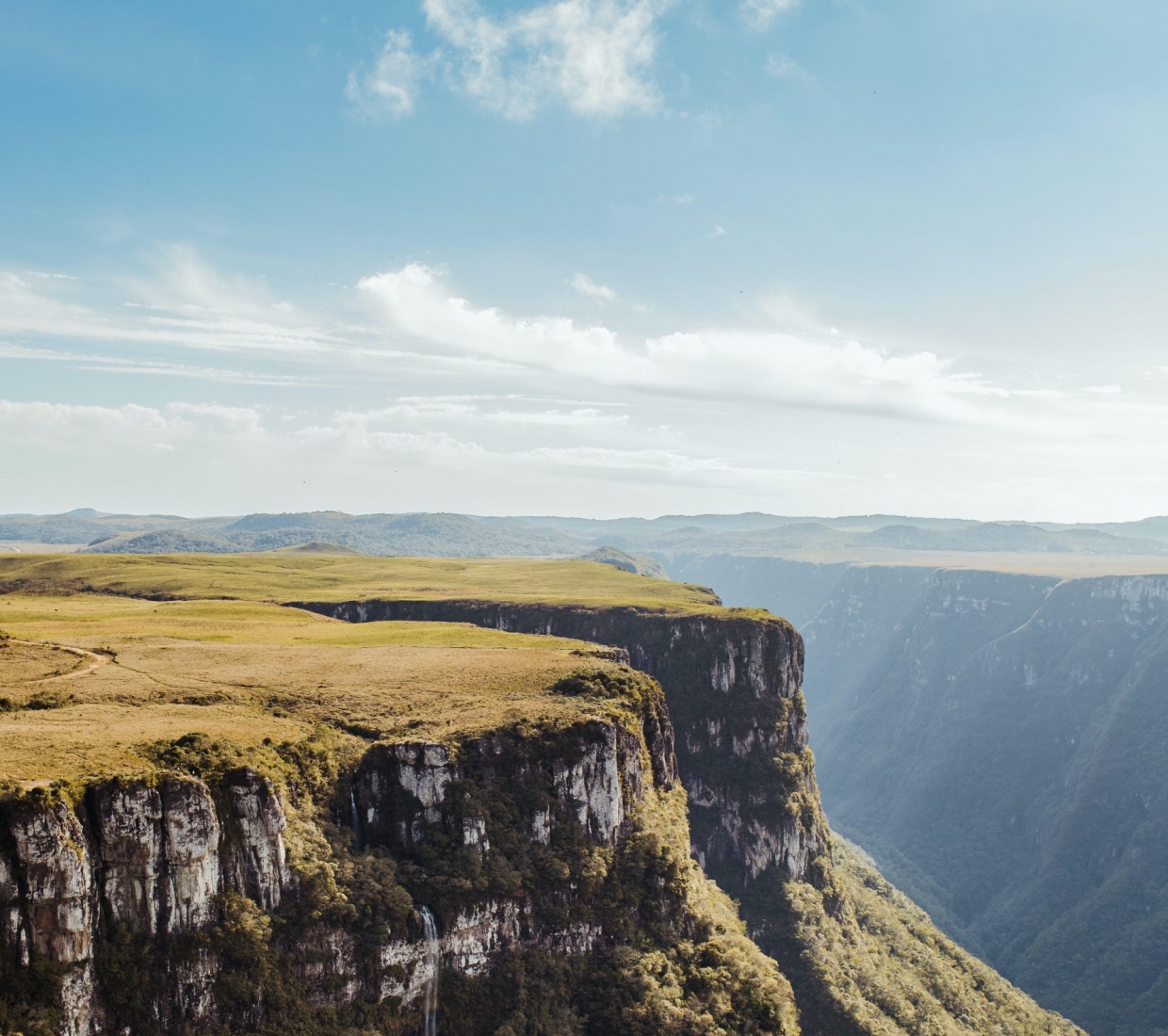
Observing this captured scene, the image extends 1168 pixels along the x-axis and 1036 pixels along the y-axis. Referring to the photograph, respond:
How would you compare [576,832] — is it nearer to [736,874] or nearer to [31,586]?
[736,874]

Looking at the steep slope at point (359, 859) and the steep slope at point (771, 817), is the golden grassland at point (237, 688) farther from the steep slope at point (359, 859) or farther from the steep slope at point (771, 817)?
the steep slope at point (771, 817)

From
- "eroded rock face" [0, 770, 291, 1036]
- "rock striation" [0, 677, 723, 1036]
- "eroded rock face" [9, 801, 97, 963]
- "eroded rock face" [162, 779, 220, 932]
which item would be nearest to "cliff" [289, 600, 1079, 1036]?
"rock striation" [0, 677, 723, 1036]

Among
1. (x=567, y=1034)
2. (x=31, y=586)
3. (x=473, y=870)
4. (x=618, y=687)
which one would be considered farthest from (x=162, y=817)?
(x=31, y=586)

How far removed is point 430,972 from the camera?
63625 millimetres

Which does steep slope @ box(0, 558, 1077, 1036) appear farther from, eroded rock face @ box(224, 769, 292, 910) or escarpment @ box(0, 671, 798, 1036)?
eroded rock face @ box(224, 769, 292, 910)

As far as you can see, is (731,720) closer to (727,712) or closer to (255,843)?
(727,712)

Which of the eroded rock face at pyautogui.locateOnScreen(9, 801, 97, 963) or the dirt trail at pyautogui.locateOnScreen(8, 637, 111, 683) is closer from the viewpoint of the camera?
the eroded rock face at pyautogui.locateOnScreen(9, 801, 97, 963)

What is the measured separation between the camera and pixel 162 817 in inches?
2087

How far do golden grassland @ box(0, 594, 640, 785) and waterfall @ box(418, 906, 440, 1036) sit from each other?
49.2 feet

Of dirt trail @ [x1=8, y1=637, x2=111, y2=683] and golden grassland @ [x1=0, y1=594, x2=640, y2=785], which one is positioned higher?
dirt trail @ [x1=8, y1=637, x2=111, y2=683]

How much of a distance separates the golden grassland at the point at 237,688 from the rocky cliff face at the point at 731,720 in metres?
39.9

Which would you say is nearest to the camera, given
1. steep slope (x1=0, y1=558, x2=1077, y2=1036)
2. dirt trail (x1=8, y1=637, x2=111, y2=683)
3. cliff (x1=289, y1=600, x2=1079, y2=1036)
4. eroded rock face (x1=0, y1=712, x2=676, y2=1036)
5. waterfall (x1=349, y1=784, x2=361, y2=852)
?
eroded rock face (x1=0, y1=712, x2=676, y2=1036)

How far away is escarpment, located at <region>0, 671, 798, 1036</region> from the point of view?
49.0m

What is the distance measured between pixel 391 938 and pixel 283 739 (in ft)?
56.1
